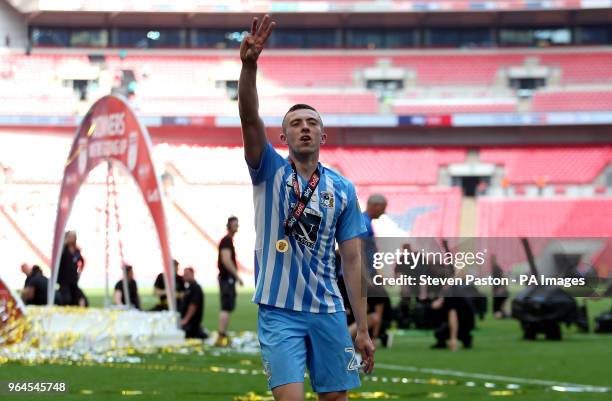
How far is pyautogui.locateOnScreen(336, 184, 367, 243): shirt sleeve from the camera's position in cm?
557

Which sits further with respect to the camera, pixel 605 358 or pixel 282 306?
pixel 605 358

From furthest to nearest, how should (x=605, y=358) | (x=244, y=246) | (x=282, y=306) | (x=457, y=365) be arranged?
(x=244, y=246), (x=605, y=358), (x=457, y=365), (x=282, y=306)

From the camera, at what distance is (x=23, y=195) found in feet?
160

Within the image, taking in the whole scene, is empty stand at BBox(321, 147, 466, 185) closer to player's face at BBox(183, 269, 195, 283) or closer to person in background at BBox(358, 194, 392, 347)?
player's face at BBox(183, 269, 195, 283)

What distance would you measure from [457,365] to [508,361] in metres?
0.84

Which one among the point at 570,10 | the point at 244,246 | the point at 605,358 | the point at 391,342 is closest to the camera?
the point at 605,358

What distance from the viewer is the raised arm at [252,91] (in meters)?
4.99

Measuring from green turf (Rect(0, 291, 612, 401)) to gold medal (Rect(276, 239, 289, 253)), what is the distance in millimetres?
4546

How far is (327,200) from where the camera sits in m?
5.41

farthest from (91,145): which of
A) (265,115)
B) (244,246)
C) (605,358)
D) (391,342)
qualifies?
(265,115)

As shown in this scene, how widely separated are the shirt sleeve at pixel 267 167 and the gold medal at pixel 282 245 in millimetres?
288

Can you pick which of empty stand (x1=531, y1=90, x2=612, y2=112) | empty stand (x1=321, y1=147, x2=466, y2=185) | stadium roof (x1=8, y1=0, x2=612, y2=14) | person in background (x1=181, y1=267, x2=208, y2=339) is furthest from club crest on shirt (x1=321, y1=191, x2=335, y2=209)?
empty stand (x1=531, y1=90, x2=612, y2=112)

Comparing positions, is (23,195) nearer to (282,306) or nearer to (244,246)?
(244,246)


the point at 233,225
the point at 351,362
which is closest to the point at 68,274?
the point at 233,225
